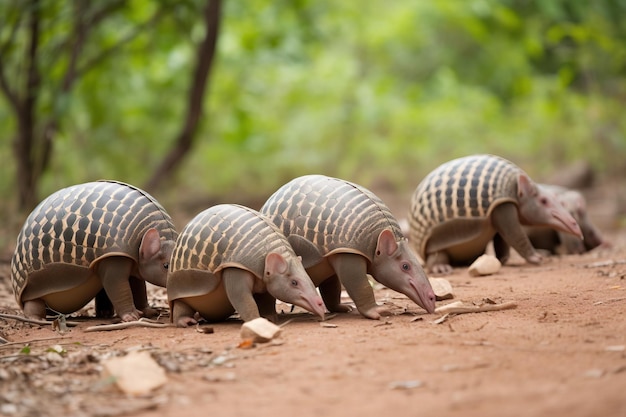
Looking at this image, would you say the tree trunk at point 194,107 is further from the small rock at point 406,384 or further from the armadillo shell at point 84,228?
the small rock at point 406,384

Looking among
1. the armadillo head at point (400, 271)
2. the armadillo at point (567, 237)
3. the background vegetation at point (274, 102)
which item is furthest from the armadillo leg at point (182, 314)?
the background vegetation at point (274, 102)

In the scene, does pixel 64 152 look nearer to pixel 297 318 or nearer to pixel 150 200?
pixel 150 200

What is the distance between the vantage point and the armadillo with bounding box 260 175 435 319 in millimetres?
5586

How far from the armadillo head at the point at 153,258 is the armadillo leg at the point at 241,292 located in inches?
32.4

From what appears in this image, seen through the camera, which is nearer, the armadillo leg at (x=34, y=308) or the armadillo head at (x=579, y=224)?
the armadillo leg at (x=34, y=308)

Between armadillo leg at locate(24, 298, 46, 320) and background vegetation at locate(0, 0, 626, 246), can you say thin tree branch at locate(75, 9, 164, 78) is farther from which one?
armadillo leg at locate(24, 298, 46, 320)

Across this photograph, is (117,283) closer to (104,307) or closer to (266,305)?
(104,307)

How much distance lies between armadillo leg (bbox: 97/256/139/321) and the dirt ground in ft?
0.86

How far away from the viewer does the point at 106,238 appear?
19.2ft

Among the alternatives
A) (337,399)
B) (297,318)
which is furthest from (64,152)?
(337,399)

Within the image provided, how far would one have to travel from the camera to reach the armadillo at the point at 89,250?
5863mm

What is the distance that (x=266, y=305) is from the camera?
5.58 metres

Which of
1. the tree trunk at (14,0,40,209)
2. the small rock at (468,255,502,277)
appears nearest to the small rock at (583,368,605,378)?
the small rock at (468,255,502,277)

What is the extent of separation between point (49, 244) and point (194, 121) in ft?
21.8
